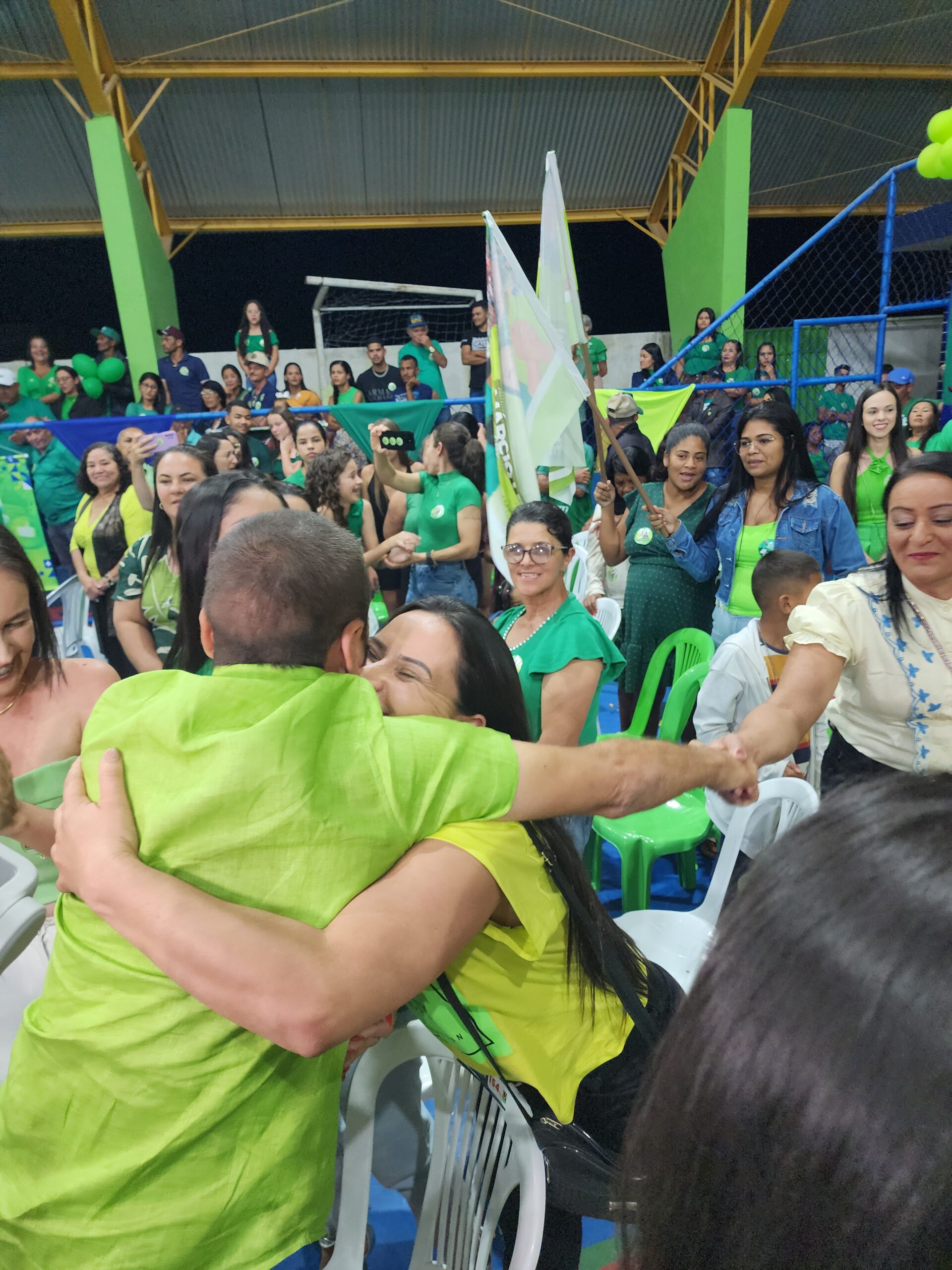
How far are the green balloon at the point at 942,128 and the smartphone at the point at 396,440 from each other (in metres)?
3.82

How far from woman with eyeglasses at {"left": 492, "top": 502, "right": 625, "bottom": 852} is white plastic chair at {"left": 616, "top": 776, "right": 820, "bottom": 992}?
0.29 m

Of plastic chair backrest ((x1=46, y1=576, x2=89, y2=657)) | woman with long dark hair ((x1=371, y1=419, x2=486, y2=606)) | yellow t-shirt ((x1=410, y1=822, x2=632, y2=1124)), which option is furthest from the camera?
plastic chair backrest ((x1=46, y1=576, x2=89, y2=657))

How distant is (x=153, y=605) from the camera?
9.04 feet

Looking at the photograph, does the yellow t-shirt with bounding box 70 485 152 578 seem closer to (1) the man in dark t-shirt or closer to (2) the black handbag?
(2) the black handbag

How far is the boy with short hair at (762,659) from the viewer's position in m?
2.44

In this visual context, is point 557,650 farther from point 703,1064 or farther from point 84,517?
point 84,517

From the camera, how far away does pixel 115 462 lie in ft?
13.2

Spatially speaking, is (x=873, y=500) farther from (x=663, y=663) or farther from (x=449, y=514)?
(x=449, y=514)

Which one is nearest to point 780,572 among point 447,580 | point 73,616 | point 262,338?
point 447,580

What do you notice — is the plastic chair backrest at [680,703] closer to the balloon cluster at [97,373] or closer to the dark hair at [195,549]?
the dark hair at [195,549]

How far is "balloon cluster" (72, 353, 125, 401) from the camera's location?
28.0 feet

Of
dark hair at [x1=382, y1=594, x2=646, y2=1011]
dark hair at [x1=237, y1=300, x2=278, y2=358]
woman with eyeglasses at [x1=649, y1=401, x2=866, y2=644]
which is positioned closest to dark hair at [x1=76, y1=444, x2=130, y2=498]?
woman with eyeglasses at [x1=649, y1=401, x2=866, y2=644]

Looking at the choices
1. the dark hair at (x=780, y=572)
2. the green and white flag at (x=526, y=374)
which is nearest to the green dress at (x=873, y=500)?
the dark hair at (x=780, y=572)

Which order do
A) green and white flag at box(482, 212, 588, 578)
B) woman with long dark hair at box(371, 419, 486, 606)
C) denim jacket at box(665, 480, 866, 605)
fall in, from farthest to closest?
woman with long dark hair at box(371, 419, 486, 606)
denim jacket at box(665, 480, 866, 605)
green and white flag at box(482, 212, 588, 578)
